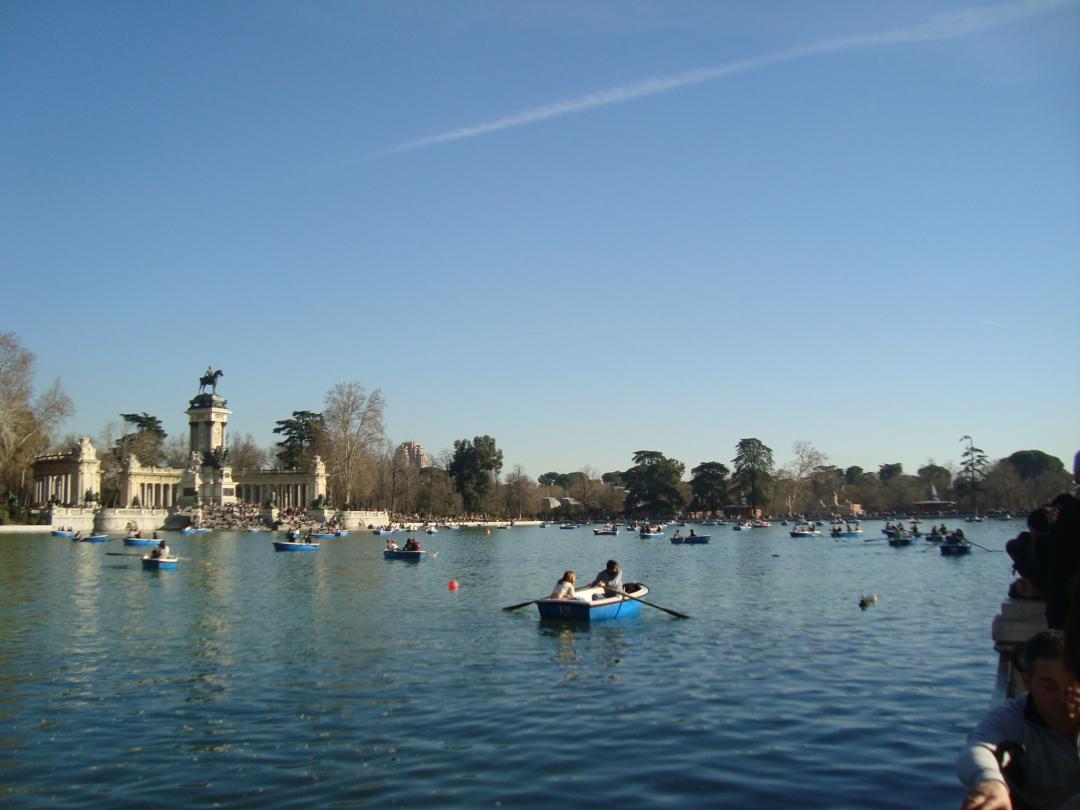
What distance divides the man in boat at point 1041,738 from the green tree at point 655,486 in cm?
13608

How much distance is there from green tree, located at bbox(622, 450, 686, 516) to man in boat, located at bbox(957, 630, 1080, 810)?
446ft

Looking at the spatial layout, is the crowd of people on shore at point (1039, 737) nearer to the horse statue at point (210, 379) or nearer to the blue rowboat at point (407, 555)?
the blue rowboat at point (407, 555)

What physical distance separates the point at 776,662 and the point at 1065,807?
13.3 meters

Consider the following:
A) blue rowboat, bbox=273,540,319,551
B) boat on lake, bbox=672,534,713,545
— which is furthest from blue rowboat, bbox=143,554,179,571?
boat on lake, bbox=672,534,713,545

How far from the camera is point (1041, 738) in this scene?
188 inches

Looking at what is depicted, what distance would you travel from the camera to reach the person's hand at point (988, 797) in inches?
161

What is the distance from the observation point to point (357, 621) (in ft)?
74.8

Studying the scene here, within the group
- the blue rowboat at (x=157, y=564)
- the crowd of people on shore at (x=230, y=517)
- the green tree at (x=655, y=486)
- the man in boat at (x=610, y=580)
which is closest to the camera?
the man in boat at (x=610, y=580)

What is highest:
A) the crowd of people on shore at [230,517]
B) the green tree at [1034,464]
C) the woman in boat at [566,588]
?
the green tree at [1034,464]

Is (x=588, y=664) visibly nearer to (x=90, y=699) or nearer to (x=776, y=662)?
(x=776, y=662)

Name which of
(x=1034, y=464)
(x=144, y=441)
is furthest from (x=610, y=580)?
(x=1034, y=464)

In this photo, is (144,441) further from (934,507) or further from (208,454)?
(934,507)

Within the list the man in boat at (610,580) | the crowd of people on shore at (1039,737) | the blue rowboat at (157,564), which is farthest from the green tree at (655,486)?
the crowd of people on shore at (1039,737)

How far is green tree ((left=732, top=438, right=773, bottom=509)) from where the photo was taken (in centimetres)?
14062
